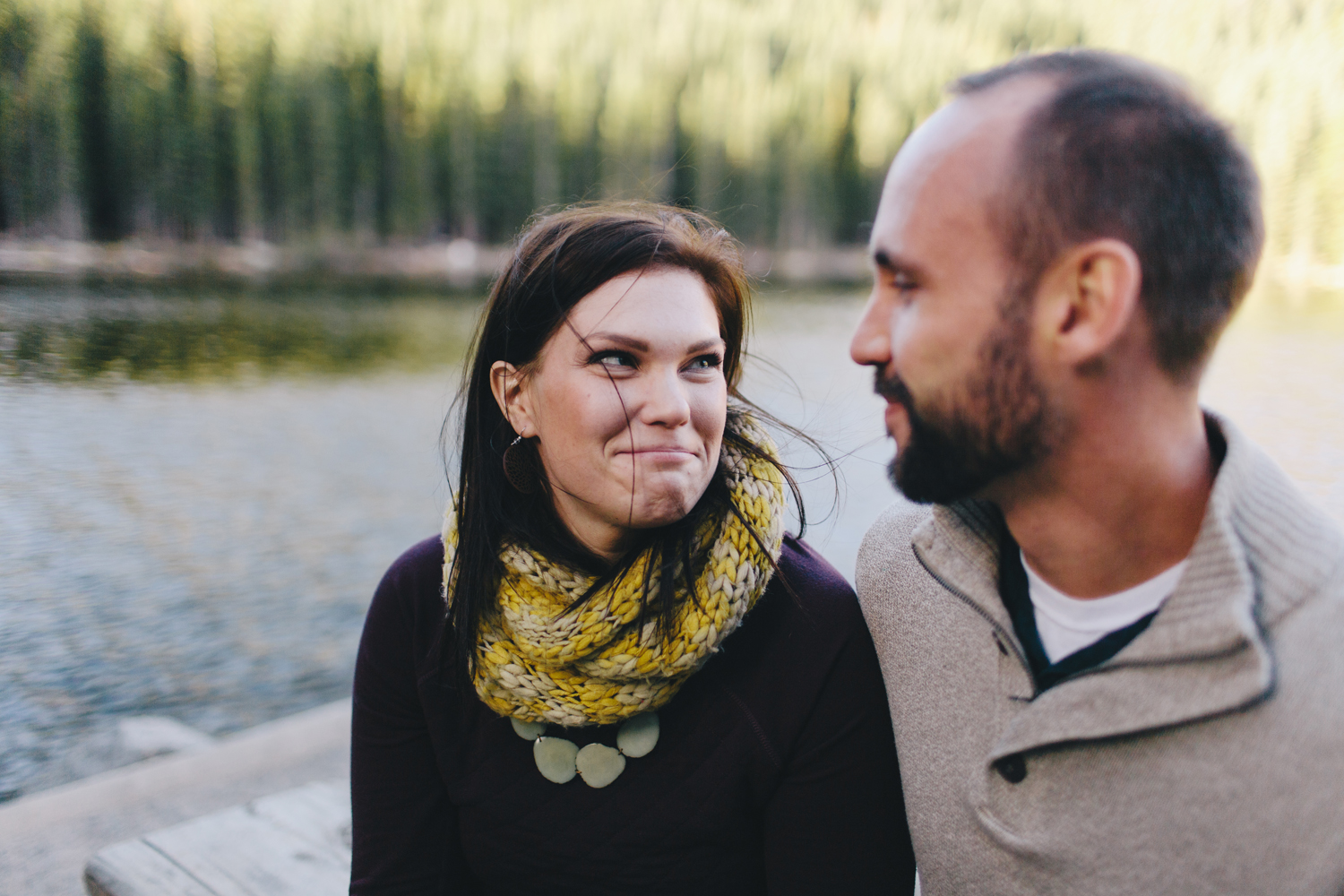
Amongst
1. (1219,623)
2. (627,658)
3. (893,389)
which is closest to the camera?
(1219,623)

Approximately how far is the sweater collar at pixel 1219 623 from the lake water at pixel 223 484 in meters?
0.66

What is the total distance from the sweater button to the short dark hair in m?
0.65

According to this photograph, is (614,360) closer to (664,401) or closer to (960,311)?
(664,401)

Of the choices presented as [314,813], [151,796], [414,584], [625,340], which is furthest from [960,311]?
[151,796]

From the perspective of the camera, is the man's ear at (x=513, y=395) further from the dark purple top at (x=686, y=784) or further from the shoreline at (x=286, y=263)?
the shoreline at (x=286, y=263)

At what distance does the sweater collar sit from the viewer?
1.17 meters

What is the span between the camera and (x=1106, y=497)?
1.38m

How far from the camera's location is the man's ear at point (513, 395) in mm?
1893

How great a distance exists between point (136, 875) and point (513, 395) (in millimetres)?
1485

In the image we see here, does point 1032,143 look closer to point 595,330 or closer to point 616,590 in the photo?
point 595,330

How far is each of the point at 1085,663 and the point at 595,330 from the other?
40.7 inches

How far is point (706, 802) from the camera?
172 cm

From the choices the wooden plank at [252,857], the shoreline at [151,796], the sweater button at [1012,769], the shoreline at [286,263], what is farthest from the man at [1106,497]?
the shoreline at [286,263]

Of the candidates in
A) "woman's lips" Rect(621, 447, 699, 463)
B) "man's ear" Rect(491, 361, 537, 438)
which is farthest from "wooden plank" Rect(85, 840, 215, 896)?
"woman's lips" Rect(621, 447, 699, 463)
